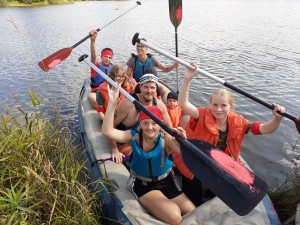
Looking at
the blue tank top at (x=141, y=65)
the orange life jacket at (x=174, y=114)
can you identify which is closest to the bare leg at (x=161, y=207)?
the orange life jacket at (x=174, y=114)

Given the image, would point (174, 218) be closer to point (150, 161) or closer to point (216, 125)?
point (150, 161)

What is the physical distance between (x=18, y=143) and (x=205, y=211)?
1.84 meters

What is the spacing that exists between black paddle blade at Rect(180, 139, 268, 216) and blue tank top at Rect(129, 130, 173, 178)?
331 millimetres

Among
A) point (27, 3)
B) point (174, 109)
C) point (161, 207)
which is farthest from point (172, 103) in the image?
point (27, 3)

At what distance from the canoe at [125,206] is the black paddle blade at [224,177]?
29 centimetres

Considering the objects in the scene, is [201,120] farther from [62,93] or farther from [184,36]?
[184,36]

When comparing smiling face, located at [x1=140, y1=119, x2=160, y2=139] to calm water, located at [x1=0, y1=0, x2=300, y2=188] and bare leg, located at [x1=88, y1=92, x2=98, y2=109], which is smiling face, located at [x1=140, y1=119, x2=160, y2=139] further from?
bare leg, located at [x1=88, y1=92, x2=98, y2=109]

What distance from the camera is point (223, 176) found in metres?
2.29

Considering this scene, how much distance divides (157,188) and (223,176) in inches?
30.8

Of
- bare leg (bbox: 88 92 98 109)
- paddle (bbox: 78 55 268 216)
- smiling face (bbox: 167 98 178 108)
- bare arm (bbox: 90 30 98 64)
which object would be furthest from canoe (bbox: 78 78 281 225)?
bare arm (bbox: 90 30 98 64)

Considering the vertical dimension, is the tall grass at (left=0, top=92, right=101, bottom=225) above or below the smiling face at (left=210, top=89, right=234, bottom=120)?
below

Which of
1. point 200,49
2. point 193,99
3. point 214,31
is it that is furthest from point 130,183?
point 214,31

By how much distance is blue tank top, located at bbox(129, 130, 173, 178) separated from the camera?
2.74 meters

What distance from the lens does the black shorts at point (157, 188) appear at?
2.79 m
